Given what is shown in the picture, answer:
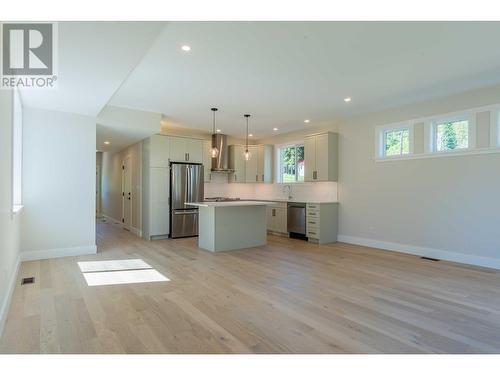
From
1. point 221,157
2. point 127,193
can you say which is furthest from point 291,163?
point 127,193

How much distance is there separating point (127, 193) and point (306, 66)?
259 inches

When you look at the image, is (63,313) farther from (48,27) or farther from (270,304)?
(48,27)

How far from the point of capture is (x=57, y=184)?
494 cm

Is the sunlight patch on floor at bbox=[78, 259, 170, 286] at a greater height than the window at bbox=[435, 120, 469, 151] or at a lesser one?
lesser

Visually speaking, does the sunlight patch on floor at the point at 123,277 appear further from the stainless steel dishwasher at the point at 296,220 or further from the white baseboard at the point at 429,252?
the white baseboard at the point at 429,252

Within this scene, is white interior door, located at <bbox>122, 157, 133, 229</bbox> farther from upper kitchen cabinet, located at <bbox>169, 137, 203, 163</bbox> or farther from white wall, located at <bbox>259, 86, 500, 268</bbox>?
white wall, located at <bbox>259, 86, 500, 268</bbox>

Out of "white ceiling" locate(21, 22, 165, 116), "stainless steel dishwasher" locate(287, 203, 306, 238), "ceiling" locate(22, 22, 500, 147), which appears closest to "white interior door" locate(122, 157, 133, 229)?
"ceiling" locate(22, 22, 500, 147)

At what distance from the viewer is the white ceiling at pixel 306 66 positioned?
2.90 m

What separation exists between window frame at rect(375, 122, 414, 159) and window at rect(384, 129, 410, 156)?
0.03 m

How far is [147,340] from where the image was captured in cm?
221

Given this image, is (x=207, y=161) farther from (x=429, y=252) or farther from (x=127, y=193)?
(x=429, y=252)

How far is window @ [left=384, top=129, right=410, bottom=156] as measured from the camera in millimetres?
5539

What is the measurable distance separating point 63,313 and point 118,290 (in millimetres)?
655
